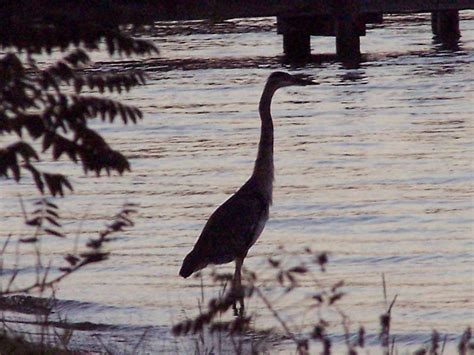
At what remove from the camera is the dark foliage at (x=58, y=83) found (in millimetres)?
3707

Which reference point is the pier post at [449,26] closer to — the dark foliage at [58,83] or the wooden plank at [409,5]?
the wooden plank at [409,5]

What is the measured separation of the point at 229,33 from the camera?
39.8 meters

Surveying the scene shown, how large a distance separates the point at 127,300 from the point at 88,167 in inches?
285

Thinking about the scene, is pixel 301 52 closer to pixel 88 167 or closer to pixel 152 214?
pixel 152 214

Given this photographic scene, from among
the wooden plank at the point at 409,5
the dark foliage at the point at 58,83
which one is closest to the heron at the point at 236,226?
the dark foliage at the point at 58,83

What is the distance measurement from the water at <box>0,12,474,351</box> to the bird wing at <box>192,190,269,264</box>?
321 mm

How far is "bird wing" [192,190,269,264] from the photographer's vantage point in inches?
408

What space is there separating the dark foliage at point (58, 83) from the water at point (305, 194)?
382 mm

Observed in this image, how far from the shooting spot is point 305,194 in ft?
51.0

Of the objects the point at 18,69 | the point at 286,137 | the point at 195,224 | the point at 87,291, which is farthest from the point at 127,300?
the point at 286,137

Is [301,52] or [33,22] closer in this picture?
[33,22]

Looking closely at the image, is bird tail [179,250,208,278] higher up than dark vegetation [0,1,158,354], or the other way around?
dark vegetation [0,1,158,354]

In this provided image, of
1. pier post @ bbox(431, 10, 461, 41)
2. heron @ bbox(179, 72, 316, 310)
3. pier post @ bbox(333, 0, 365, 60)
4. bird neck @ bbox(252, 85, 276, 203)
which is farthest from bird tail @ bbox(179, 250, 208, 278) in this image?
pier post @ bbox(431, 10, 461, 41)

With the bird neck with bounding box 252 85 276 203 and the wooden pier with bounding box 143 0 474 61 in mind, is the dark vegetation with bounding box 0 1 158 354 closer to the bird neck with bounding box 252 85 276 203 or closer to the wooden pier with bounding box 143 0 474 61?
the bird neck with bounding box 252 85 276 203
